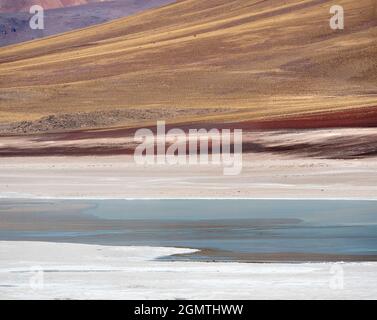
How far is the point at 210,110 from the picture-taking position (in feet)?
181

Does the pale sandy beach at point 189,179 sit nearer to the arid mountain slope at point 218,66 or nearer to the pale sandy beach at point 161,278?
the pale sandy beach at point 161,278

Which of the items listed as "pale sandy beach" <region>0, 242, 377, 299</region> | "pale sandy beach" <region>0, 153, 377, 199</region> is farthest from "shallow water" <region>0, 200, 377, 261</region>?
"pale sandy beach" <region>0, 153, 377, 199</region>

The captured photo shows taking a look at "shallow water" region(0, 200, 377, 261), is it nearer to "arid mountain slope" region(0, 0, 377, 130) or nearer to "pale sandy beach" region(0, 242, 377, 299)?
"pale sandy beach" region(0, 242, 377, 299)

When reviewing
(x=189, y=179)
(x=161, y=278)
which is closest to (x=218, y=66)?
(x=189, y=179)

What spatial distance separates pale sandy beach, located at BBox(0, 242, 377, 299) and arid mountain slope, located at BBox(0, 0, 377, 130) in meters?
29.0

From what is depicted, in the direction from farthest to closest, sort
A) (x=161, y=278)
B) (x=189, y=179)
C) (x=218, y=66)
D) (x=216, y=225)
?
(x=218, y=66) < (x=189, y=179) < (x=216, y=225) < (x=161, y=278)

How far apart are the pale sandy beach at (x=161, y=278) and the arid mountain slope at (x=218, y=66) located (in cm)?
2897

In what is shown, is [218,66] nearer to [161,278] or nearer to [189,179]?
[189,179]

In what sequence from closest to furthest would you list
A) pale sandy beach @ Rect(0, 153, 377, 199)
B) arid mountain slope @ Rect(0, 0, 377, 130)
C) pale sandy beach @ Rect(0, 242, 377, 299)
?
pale sandy beach @ Rect(0, 242, 377, 299) < pale sandy beach @ Rect(0, 153, 377, 199) < arid mountain slope @ Rect(0, 0, 377, 130)

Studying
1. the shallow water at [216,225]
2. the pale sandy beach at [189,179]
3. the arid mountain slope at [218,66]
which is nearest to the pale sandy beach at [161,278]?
the shallow water at [216,225]

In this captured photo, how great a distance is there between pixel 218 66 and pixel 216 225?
62.0 metres

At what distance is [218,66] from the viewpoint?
77.3 metres

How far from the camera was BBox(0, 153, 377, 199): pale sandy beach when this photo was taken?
2142 cm

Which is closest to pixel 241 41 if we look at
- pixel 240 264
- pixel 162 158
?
pixel 162 158
